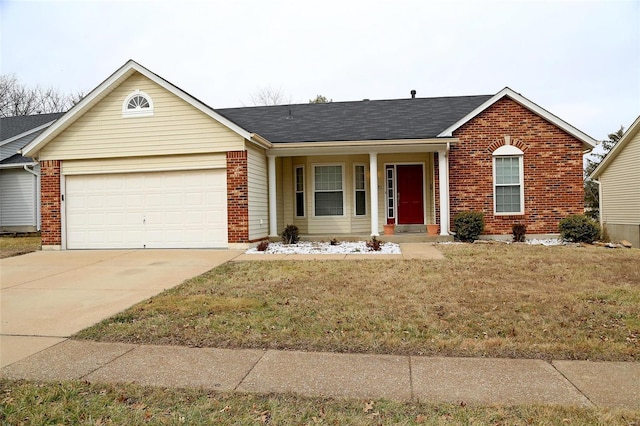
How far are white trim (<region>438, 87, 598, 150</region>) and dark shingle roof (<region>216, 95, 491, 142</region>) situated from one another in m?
0.50

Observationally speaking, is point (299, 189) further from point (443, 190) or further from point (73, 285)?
point (73, 285)

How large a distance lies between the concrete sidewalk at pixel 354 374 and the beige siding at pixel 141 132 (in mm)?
8228

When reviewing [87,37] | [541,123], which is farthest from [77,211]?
[541,123]

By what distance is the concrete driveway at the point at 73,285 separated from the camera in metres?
5.09

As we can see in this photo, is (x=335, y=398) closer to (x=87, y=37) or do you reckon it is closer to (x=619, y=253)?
(x=619, y=253)

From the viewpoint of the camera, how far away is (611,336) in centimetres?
452

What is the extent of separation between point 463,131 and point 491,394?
443 inches

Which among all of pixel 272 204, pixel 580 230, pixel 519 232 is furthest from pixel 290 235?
pixel 580 230

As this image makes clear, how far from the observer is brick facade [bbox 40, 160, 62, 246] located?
12414 mm

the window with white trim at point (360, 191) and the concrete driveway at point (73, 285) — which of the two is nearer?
the concrete driveway at point (73, 285)

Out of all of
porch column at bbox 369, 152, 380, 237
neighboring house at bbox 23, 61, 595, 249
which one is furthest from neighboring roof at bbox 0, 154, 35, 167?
porch column at bbox 369, 152, 380, 237

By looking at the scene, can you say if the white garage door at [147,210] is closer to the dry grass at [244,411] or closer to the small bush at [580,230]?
the dry grass at [244,411]

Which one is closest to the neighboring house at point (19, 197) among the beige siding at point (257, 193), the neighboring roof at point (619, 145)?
the beige siding at point (257, 193)

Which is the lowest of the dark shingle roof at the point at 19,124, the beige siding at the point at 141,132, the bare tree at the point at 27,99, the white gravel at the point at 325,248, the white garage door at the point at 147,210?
the white gravel at the point at 325,248
